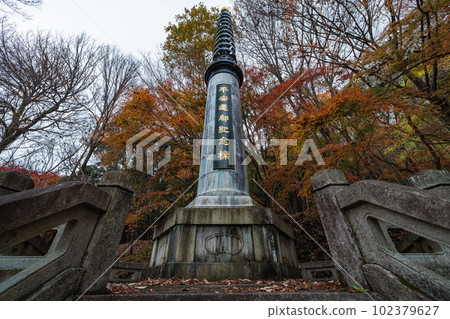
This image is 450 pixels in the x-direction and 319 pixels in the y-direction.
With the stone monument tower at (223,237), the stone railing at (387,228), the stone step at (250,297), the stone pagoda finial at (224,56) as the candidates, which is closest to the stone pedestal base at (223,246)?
the stone monument tower at (223,237)

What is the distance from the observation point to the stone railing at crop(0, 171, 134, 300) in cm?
178

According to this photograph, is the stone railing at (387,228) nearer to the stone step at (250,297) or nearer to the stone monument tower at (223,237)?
the stone step at (250,297)

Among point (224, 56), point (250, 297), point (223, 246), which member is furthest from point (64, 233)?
point (224, 56)

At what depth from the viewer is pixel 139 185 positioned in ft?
43.8

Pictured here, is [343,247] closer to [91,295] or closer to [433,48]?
[91,295]

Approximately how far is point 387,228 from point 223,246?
9.17 feet

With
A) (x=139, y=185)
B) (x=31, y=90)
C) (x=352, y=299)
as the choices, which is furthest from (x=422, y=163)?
(x=31, y=90)

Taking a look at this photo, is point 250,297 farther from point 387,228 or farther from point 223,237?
point 223,237

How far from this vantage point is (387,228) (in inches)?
98.7

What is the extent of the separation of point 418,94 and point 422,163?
3025 mm

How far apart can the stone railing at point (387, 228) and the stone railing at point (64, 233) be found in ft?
9.62

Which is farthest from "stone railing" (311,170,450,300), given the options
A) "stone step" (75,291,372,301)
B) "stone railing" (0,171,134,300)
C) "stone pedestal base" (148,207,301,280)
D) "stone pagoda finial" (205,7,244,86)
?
"stone pagoda finial" (205,7,244,86)

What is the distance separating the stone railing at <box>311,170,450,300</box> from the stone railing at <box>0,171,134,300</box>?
2.93 m

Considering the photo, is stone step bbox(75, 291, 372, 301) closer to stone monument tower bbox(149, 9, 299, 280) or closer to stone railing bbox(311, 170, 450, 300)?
stone railing bbox(311, 170, 450, 300)
